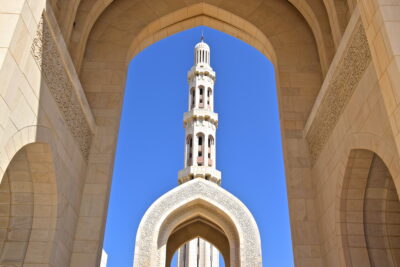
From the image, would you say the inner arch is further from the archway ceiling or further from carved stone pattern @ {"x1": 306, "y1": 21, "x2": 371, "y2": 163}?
carved stone pattern @ {"x1": 306, "y1": 21, "x2": 371, "y2": 163}

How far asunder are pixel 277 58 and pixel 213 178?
12.3 metres

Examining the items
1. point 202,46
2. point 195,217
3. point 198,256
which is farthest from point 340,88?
point 202,46

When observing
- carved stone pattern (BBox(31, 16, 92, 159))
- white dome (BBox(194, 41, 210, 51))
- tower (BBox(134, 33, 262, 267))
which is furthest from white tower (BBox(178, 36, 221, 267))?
carved stone pattern (BBox(31, 16, 92, 159))

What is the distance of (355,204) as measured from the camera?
4.68 meters

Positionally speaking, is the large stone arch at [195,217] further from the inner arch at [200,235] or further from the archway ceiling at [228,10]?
the archway ceiling at [228,10]

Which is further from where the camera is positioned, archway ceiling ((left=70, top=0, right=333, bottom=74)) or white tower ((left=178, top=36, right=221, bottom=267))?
white tower ((left=178, top=36, right=221, bottom=267))

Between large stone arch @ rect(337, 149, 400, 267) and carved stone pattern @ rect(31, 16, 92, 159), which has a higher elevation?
carved stone pattern @ rect(31, 16, 92, 159)

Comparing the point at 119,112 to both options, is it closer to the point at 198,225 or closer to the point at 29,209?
the point at 29,209

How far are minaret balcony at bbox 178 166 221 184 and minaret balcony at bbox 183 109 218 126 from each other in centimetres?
272

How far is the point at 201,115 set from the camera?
20.0 metres

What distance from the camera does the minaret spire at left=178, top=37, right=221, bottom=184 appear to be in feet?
60.8

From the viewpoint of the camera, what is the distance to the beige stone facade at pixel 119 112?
11.3ft

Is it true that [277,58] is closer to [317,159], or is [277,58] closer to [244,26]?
[244,26]

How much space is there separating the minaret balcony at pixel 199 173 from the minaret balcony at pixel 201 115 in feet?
8.93
